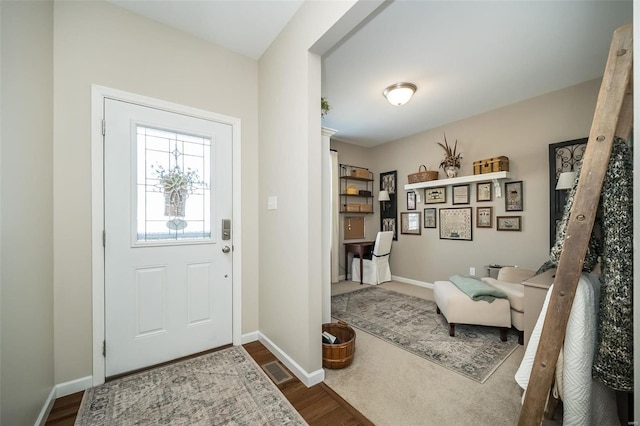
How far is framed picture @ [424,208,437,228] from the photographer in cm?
425

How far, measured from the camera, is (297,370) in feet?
5.98

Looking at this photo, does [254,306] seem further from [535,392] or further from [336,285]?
[336,285]

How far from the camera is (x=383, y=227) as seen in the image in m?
5.09

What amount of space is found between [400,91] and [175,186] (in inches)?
100

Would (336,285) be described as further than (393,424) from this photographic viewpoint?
Yes

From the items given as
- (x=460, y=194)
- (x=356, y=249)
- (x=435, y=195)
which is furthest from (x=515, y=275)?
(x=356, y=249)

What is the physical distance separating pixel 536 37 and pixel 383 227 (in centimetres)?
349

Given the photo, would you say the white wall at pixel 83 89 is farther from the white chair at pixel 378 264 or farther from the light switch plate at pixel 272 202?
the white chair at pixel 378 264

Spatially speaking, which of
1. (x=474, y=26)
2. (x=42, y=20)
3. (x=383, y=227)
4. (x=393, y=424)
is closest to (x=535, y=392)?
(x=393, y=424)

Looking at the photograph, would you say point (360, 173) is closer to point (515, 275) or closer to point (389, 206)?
point (389, 206)

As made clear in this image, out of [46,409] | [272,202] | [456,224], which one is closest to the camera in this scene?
[46,409]

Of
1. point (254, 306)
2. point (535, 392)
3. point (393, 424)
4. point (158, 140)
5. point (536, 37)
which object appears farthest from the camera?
point (254, 306)

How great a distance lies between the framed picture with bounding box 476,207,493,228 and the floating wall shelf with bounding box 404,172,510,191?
44 centimetres

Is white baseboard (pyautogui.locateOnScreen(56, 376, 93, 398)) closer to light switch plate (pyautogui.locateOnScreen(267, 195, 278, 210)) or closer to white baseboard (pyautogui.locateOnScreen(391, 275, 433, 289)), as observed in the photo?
light switch plate (pyautogui.locateOnScreen(267, 195, 278, 210))
